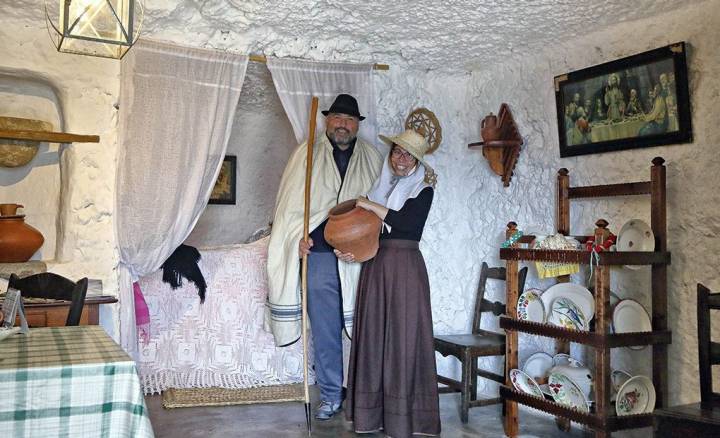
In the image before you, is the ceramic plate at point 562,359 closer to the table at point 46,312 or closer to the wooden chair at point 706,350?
the wooden chair at point 706,350

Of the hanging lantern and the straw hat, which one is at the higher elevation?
the hanging lantern

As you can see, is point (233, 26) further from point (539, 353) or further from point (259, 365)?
point (539, 353)

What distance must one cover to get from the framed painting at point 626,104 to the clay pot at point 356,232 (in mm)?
1217

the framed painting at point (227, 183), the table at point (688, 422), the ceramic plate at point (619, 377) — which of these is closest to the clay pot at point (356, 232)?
the ceramic plate at point (619, 377)

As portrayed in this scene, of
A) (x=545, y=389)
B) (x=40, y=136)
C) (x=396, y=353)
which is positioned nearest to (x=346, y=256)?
(x=396, y=353)

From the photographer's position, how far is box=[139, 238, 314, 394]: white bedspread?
4.27 meters

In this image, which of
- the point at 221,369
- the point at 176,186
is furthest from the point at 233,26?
the point at 221,369

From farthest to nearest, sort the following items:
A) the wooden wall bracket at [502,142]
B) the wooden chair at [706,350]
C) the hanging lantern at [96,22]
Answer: the wooden wall bracket at [502,142] < the wooden chair at [706,350] < the hanging lantern at [96,22]

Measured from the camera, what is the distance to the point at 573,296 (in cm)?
355

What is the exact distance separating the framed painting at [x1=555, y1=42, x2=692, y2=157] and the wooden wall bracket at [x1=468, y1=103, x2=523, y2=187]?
41cm

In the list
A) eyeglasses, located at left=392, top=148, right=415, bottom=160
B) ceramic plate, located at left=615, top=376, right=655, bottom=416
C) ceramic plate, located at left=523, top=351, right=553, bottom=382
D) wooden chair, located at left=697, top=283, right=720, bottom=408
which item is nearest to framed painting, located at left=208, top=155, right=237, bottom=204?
eyeglasses, located at left=392, top=148, right=415, bottom=160

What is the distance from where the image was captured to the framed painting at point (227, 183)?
606 cm

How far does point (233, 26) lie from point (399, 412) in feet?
7.53

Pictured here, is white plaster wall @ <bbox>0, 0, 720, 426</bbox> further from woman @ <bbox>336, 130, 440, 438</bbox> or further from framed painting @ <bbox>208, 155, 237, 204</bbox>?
framed painting @ <bbox>208, 155, 237, 204</bbox>
